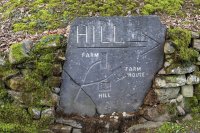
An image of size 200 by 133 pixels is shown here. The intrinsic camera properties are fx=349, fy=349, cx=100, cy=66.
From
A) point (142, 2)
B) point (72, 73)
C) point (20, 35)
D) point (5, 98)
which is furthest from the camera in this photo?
point (142, 2)

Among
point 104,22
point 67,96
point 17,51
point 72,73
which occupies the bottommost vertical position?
point 67,96

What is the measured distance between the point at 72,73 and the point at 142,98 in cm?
150

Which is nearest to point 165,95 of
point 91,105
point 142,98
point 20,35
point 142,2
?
point 142,98

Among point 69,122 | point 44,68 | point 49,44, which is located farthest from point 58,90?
point 49,44

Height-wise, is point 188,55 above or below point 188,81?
above

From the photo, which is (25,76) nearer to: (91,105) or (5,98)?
(5,98)

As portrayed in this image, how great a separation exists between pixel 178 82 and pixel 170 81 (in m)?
0.17

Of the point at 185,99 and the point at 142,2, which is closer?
the point at 185,99

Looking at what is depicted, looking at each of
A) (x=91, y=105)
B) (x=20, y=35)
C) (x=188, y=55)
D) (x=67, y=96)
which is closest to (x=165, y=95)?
(x=188, y=55)

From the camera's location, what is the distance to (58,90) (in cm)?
676

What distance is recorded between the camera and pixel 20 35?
24.4ft

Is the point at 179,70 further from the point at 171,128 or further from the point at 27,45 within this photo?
the point at 27,45

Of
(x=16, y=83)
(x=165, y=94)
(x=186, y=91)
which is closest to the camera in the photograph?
(x=16, y=83)

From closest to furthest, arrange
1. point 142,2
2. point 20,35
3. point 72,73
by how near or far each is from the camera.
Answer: point 72,73 < point 20,35 < point 142,2
